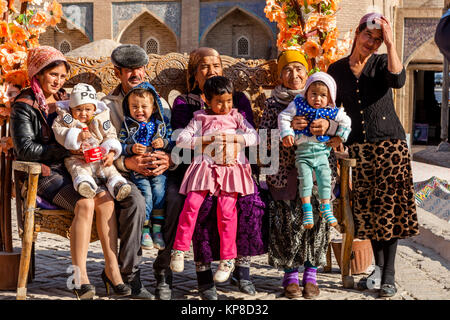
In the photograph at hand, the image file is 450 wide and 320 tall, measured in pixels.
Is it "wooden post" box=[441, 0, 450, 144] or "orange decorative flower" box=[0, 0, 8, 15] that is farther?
"wooden post" box=[441, 0, 450, 144]

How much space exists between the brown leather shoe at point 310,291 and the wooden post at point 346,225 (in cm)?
39

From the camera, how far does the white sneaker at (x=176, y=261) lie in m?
3.69

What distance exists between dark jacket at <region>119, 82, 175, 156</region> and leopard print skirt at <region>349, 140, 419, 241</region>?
1.40 metres

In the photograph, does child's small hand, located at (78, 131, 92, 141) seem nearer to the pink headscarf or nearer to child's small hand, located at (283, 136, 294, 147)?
the pink headscarf

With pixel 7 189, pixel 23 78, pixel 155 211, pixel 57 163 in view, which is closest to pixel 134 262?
pixel 155 211

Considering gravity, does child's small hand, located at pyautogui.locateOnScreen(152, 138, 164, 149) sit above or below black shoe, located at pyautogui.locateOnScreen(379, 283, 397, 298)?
above

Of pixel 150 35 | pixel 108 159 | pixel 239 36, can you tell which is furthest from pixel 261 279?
pixel 150 35

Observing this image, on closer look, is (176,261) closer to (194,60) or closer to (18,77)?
(194,60)

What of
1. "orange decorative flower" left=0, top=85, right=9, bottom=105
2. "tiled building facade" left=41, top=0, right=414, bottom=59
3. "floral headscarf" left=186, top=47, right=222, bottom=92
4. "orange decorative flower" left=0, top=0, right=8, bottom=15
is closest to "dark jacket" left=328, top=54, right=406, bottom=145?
"floral headscarf" left=186, top=47, right=222, bottom=92

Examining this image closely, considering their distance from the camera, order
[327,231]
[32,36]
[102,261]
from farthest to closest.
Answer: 1. [102,261]
2. [32,36]
3. [327,231]

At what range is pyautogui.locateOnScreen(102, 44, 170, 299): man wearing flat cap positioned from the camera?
3.78 meters

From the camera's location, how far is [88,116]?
3871 millimetres

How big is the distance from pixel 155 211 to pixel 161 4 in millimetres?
20419
